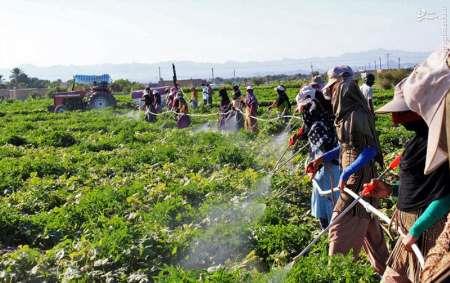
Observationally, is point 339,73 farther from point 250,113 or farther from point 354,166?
point 250,113

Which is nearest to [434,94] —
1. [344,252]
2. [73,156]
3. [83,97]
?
[344,252]

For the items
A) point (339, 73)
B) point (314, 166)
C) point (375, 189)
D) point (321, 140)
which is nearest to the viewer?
point (375, 189)

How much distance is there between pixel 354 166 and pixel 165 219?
2.79m

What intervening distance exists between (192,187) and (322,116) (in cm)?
276

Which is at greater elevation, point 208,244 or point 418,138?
point 418,138

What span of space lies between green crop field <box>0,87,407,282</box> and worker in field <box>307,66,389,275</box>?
0.20 m

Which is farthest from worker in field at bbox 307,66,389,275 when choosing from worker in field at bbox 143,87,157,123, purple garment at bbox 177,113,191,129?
worker in field at bbox 143,87,157,123

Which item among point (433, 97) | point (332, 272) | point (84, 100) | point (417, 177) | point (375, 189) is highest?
point (433, 97)

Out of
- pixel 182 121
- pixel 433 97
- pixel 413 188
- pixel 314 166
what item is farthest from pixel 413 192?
pixel 182 121

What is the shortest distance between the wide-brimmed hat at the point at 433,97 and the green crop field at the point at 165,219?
2.07 meters

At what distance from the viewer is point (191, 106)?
28500 mm

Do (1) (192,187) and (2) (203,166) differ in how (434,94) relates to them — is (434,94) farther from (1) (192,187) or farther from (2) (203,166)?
(2) (203,166)

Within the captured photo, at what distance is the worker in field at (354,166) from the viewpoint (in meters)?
4.96

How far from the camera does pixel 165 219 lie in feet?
22.5
